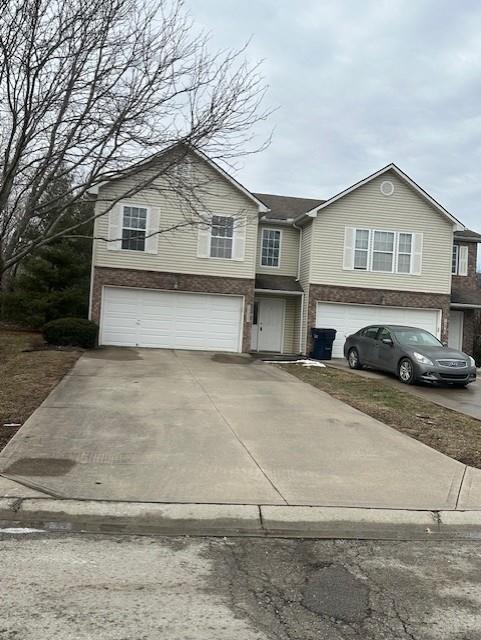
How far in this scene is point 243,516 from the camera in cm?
508

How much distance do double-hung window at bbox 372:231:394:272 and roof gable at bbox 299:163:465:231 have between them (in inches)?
70.0

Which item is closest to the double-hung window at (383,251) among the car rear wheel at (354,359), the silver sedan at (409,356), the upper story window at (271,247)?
the upper story window at (271,247)

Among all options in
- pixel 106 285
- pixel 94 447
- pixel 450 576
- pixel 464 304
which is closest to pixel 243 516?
pixel 450 576

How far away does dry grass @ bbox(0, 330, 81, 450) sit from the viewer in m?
8.58

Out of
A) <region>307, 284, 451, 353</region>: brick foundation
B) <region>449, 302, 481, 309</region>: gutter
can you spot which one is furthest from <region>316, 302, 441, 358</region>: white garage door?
<region>449, 302, 481, 309</region>: gutter

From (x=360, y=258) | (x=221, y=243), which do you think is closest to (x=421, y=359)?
(x=360, y=258)

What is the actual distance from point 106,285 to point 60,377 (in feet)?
26.6

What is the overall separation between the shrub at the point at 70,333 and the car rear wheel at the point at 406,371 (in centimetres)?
913

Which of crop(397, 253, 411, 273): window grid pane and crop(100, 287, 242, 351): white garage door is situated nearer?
crop(100, 287, 242, 351): white garage door

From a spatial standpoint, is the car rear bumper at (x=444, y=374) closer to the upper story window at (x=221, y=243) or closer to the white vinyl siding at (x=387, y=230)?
the white vinyl siding at (x=387, y=230)

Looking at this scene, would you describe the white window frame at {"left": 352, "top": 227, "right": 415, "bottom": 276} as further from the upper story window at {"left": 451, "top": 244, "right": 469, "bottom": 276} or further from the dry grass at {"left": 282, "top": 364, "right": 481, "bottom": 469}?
the dry grass at {"left": 282, "top": 364, "right": 481, "bottom": 469}

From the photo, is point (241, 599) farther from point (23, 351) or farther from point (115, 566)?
point (23, 351)

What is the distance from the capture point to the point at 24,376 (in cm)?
1181

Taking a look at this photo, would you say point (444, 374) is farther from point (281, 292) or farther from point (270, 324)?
point (270, 324)
